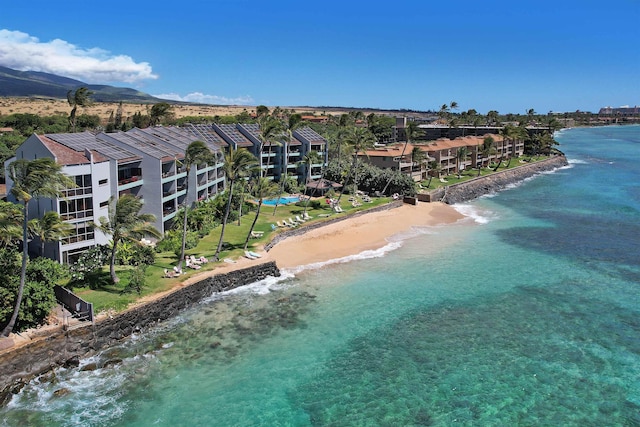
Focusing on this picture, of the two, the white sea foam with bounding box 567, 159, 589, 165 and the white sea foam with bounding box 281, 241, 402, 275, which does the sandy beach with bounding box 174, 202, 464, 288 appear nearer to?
the white sea foam with bounding box 281, 241, 402, 275

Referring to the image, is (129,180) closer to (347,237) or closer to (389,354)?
(347,237)

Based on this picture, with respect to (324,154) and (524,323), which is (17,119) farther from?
(524,323)

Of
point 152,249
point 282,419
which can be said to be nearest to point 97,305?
point 152,249

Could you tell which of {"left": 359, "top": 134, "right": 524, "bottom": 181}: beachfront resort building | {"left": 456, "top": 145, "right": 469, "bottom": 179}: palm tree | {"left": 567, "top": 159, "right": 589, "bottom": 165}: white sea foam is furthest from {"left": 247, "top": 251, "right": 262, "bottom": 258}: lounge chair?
{"left": 567, "top": 159, "right": 589, "bottom": 165}: white sea foam

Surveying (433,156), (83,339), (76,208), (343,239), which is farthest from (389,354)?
(433,156)

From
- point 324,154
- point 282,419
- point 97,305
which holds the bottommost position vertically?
point 282,419

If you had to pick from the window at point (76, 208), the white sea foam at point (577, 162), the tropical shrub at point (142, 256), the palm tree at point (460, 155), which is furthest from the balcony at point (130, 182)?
the white sea foam at point (577, 162)
